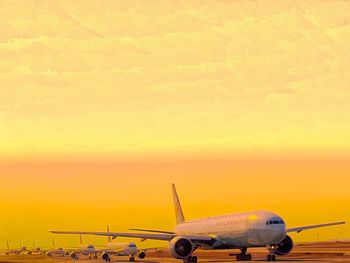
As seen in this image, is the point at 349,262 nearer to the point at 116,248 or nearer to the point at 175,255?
the point at 175,255

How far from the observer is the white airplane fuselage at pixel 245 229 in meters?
84.9

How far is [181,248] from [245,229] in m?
8.41

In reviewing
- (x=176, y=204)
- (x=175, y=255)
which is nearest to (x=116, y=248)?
(x=176, y=204)

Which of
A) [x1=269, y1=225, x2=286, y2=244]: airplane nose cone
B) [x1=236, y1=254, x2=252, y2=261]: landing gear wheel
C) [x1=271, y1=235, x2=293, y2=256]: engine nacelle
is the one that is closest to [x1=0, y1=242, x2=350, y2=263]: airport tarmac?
[x1=236, y1=254, x2=252, y2=261]: landing gear wheel

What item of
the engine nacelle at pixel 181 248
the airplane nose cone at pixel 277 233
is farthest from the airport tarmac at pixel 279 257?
the engine nacelle at pixel 181 248

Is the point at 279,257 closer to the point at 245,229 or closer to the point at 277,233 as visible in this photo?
the point at 245,229

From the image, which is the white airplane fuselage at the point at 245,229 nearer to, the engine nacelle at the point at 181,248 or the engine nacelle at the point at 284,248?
the engine nacelle at the point at 284,248

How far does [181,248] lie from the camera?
296 ft

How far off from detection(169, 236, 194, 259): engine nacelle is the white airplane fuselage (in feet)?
16.9

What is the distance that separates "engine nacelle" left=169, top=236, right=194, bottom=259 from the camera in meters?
89.9

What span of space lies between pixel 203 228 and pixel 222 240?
6544 millimetres

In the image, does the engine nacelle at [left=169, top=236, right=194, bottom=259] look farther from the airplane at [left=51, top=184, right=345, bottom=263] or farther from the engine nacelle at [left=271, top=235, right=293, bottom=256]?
the engine nacelle at [left=271, top=235, right=293, bottom=256]

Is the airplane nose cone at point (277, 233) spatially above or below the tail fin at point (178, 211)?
below

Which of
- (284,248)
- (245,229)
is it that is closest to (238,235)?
(245,229)
